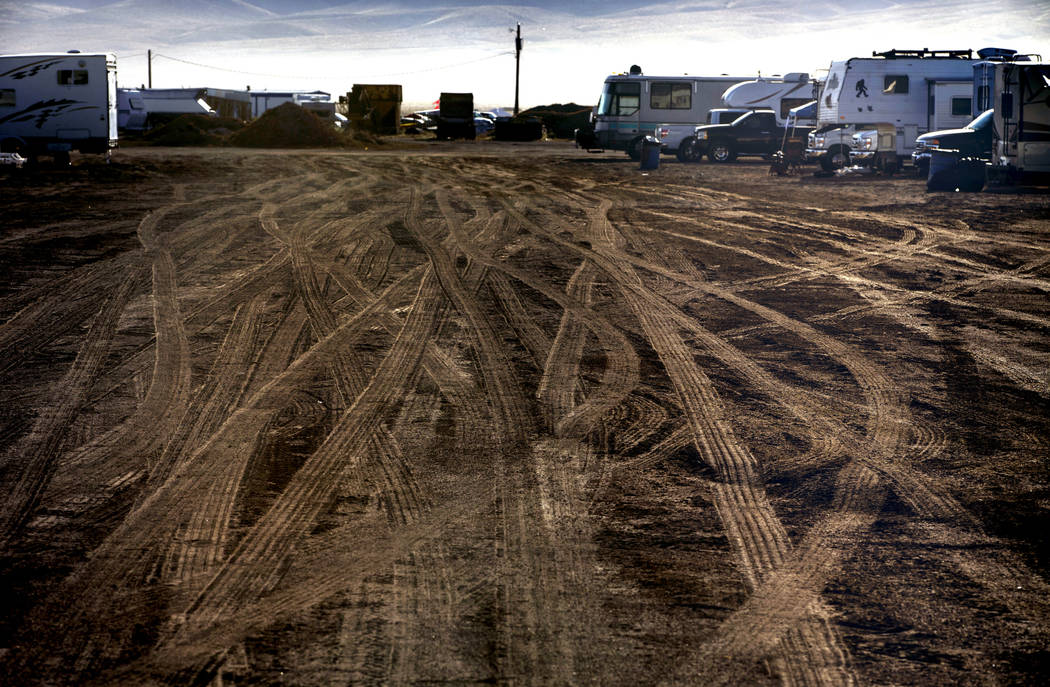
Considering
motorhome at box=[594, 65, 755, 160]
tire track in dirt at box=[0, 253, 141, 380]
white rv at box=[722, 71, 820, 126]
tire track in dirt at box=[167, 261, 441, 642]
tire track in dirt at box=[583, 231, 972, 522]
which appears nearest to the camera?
tire track in dirt at box=[167, 261, 441, 642]

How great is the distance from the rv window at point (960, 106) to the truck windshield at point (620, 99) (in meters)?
11.5

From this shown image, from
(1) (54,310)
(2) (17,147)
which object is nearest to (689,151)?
(2) (17,147)

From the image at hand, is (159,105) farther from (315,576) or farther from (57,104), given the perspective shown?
(315,576)

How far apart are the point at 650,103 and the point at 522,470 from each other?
3286cm

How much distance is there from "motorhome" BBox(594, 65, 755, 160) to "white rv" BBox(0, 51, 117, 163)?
17.0 m

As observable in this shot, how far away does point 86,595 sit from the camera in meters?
3.92

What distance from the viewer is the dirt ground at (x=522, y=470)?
362cm

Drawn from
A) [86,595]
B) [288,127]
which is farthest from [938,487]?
[288,127]

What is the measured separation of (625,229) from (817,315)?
6.30m

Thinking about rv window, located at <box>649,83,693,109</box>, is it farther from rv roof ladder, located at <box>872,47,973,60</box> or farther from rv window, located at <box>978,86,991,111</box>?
rv window, located at <box>978,86,991,111</box>

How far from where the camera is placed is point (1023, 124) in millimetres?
20703

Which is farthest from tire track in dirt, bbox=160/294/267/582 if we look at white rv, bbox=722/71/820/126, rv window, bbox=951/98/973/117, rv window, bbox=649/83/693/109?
white rv, bbox=722/71/820/126

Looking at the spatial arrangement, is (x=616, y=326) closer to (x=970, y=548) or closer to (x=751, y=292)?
(x=751, y=292)

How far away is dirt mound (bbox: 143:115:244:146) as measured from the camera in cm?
4616
